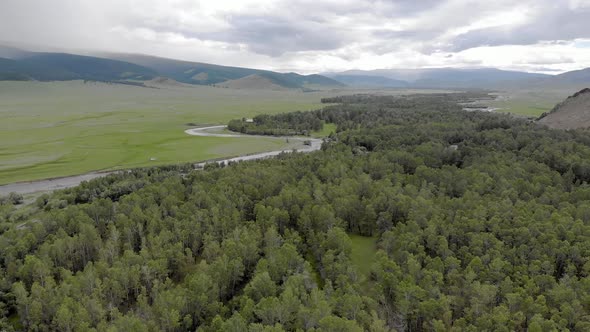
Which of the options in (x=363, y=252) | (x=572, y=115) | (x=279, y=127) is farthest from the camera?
(x=279, y=127)

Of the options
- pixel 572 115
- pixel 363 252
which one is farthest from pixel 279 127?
pixel 363 252

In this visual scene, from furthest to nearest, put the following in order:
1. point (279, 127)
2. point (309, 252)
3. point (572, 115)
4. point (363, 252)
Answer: point (279, 127) < point (572, 115) < point (363, 252) < point (309, 252)

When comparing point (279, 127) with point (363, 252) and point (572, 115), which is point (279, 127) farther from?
point (363, 252)

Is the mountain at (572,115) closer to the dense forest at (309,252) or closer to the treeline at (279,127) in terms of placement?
the dense forest at (309,252)

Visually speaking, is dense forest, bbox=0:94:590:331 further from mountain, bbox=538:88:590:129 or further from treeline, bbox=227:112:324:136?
treeline, bbox=227:112:324:136

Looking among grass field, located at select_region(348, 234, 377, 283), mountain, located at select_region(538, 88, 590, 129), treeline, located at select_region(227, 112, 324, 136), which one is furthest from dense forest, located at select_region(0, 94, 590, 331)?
treeline, located at select_region(227, 112, 324, 136)
